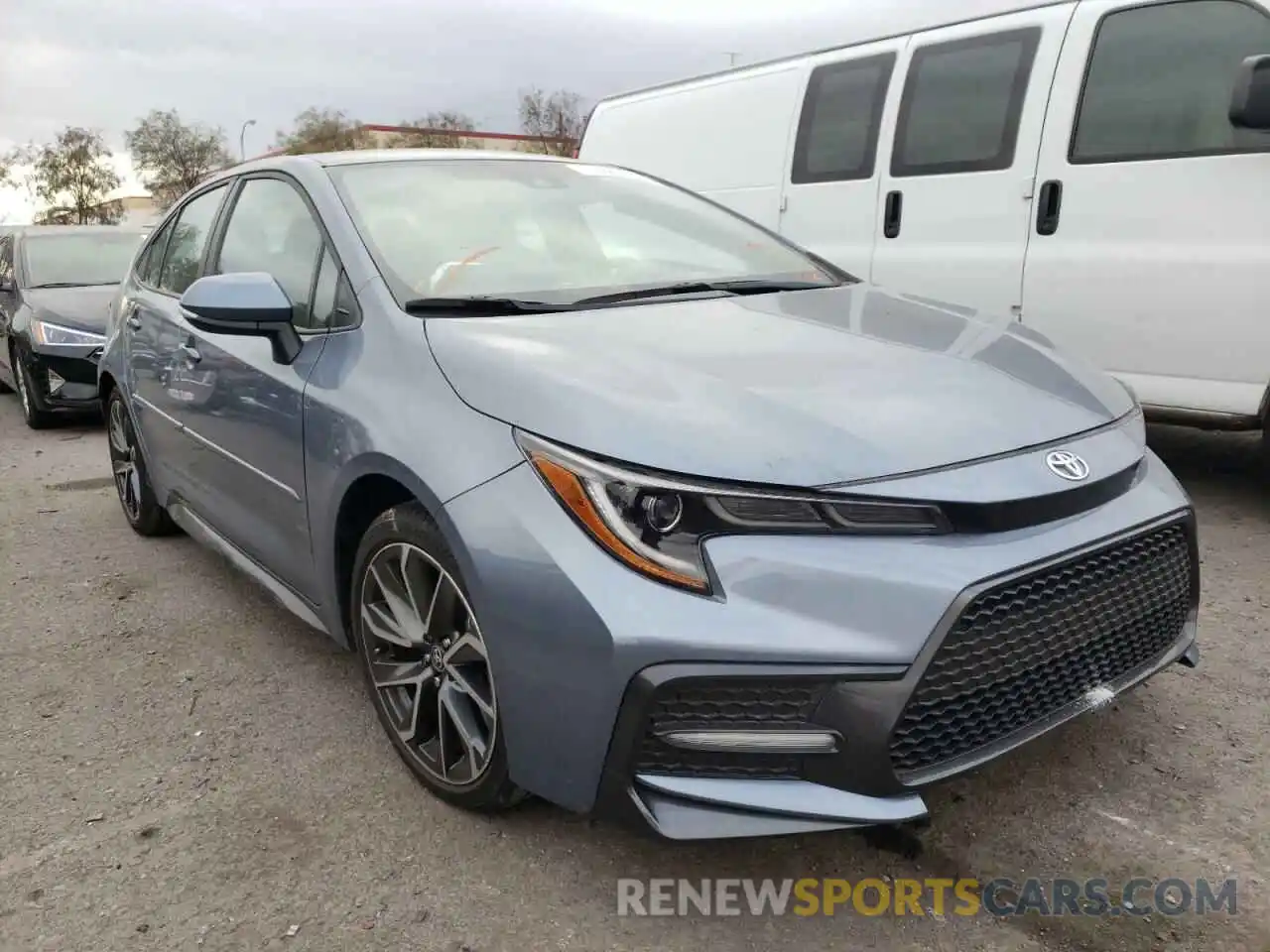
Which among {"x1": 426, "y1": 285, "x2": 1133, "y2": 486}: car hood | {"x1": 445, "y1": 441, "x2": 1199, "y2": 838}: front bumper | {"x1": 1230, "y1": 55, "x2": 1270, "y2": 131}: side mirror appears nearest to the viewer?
{"x1": 445, "y1": 441, "x2": 1199, "y2": 838}: front bumper

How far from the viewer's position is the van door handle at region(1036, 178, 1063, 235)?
172 inches

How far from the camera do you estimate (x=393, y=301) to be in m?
2.48

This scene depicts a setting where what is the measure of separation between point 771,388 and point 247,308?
139 cm

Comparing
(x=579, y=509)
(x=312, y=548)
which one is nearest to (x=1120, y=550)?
(x=579, y=509)

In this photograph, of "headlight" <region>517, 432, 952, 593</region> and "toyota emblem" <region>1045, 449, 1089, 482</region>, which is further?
"toyota emblem" <region>1045, 449, 1089, 482</region>

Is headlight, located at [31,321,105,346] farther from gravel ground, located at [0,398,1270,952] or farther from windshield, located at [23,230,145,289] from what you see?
gravel ground, located at [0,398,1270,952]

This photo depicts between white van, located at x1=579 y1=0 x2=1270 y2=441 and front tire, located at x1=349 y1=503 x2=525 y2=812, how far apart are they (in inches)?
122

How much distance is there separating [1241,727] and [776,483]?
160 cm

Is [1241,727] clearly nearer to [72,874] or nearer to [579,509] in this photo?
[579,509]

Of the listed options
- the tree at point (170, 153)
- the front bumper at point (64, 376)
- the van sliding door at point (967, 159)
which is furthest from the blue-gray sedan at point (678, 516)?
the tree at point (170, 153)

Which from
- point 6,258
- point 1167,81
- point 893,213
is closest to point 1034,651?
point 1167,81

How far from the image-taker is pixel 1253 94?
3.60m

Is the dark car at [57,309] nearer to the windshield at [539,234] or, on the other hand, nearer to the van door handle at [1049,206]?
the windshield at [539,234]

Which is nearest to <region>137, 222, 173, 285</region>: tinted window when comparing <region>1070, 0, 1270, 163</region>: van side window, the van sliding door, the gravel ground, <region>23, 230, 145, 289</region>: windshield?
the gravel ground
